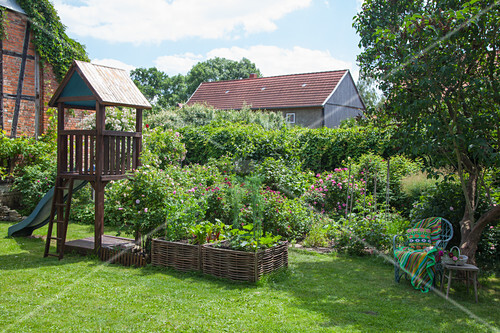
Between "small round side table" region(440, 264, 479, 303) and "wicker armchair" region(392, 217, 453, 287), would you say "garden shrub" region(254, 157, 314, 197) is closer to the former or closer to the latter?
"wicker armchair" region(392, 217, 453, 287)

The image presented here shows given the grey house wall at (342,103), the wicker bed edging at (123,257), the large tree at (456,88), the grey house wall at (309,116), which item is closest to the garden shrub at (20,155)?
the wicker bed edging at (123,257)

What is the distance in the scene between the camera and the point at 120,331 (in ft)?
13.5

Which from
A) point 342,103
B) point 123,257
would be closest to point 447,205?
point 123,257

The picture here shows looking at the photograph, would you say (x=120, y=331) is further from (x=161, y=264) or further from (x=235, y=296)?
(x=161, y=264)

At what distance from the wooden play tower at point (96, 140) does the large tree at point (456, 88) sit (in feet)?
15.5

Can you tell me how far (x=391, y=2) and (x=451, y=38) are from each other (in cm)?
223

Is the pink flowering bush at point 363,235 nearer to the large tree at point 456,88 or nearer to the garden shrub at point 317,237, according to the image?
the garden shrub at point 317,237

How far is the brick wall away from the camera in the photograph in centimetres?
1231

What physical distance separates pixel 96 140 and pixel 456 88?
5.96 m

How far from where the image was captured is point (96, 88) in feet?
23.3

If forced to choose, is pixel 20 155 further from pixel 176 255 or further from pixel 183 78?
pixel 183 78

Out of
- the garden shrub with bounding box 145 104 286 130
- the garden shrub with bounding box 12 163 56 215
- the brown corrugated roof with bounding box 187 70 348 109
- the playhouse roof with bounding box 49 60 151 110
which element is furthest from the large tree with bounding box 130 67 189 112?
the playhouse roof with bounding box 49 60 151 110

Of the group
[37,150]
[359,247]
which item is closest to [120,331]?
[359,247]

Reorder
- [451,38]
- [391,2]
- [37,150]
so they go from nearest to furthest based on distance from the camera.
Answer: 1. [451,38]
2. [391,2]
3. [37,150]
